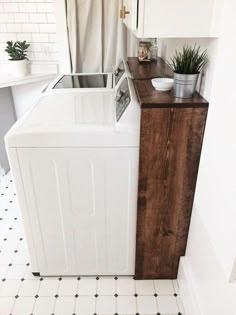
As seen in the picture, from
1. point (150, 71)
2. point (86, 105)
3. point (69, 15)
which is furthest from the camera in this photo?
point (69, 15)

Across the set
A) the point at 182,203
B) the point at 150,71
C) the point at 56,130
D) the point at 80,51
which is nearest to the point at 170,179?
the point at 182,203

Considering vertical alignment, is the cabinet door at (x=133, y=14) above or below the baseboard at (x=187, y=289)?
above

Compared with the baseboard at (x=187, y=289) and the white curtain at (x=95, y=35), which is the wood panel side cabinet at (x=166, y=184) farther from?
the white curtain at (x=95, y=35)

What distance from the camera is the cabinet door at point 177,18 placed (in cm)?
99

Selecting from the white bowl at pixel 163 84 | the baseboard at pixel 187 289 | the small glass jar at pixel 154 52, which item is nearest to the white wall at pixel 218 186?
the baseboard at pixel 187 289

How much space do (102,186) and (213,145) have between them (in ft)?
1.98

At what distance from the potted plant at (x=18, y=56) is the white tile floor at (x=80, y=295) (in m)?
1.91

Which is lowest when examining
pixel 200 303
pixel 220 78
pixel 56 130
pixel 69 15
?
pixel 200 303

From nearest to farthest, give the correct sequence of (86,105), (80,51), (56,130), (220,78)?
(220,78) < (56,130) < (86,105) < (80,51)

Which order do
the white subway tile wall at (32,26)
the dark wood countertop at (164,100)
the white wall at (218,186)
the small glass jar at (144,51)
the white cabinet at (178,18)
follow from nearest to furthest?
the white wall at (218,186) → the white cabinet at (178,18) → the dark wood countertop at (164,100) → the small glass jar at (144,51) → the white subway tile wall at (32,26)

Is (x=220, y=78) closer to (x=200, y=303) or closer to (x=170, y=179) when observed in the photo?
(x=170, y=179)

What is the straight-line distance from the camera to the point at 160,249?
155 centimetres

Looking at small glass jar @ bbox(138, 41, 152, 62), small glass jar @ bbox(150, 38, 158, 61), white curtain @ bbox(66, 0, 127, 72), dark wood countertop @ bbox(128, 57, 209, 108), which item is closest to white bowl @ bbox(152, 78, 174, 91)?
dark wood countertop @ bbox(128, 57, 209, 108)

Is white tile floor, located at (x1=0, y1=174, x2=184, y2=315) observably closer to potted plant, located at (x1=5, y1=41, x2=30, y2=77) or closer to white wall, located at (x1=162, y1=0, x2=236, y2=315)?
white wall, located at (x1=162, y1=0, x2=236, y2=315)
